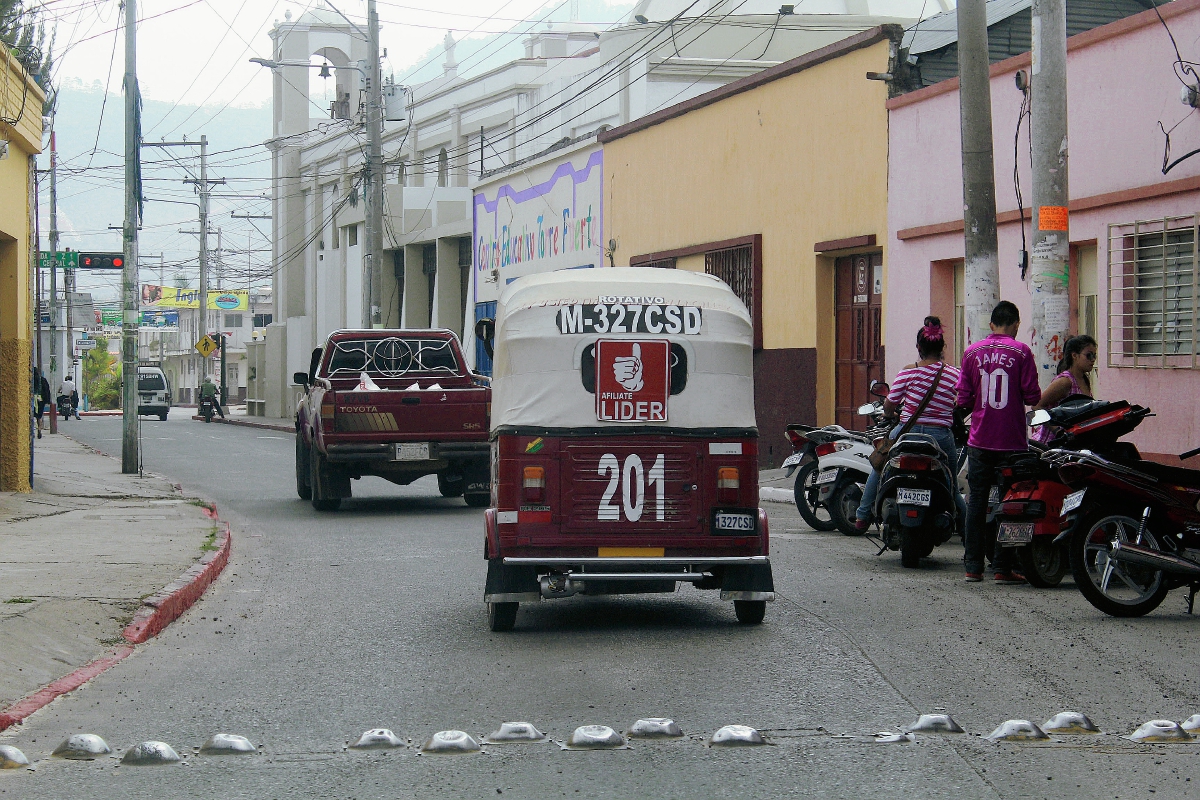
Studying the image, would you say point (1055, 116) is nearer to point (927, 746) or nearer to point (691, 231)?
point (927, 746)

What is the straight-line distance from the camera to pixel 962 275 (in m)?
18.6

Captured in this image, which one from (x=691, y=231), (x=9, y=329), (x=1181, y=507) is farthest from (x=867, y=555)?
(x=691, y=231)

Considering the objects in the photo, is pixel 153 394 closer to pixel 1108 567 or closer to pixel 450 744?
pixel 1108 567

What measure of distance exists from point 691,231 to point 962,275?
8172 mm

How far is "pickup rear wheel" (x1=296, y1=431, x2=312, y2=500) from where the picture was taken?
60.7ft

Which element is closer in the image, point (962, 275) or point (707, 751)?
point (707, 751)

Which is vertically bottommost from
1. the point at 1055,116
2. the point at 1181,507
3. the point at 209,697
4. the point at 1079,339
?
the point at 209,697

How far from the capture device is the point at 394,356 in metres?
18.5

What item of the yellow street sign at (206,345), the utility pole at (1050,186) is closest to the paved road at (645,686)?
the utility pole at (1050,186)

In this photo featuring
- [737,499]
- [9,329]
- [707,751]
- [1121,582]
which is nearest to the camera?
[707,751]

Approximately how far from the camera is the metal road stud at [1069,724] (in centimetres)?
618

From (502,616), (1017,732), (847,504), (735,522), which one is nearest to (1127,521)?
(735,522)

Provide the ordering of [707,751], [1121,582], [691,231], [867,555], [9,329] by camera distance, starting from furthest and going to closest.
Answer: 1. [691,231]
2. [9,329]
3. [867,555]
4. [1121,582]
5. [707,751]

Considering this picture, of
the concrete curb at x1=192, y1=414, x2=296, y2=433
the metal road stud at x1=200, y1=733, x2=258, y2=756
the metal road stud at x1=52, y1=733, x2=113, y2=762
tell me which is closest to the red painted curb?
the metal road stud at x1=52, y1=733, x2=113, y2=762
